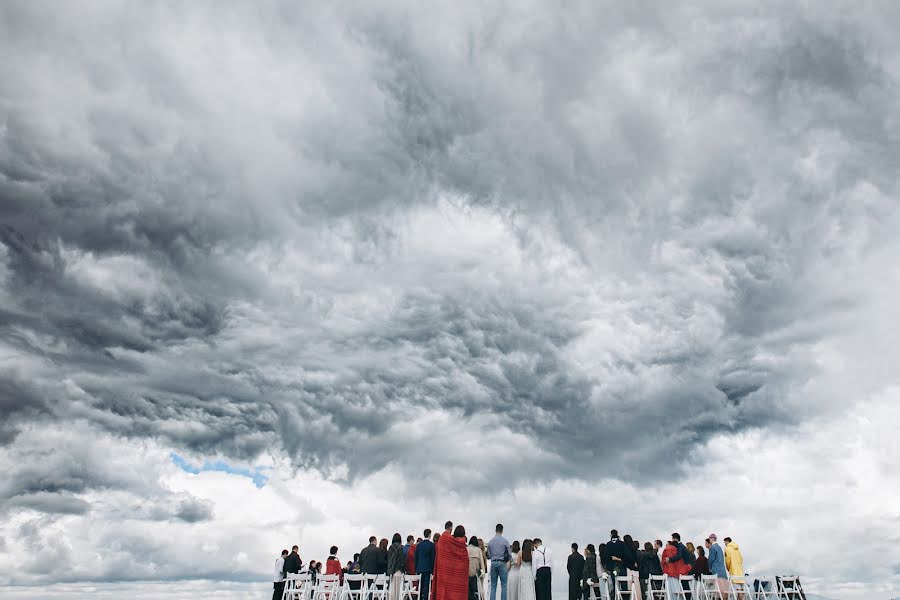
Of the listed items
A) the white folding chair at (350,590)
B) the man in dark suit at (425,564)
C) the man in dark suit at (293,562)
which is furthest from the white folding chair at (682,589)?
the man in dark suit at (293,562)

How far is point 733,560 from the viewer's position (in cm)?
2919

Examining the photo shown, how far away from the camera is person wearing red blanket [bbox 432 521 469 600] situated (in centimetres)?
2372

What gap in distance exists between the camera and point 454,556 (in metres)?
24.0

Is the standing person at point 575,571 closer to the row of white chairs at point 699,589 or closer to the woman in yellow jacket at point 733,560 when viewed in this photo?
the row of white chairs at point 699,589

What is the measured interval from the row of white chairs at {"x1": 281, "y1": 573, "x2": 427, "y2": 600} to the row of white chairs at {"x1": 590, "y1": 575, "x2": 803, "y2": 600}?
858 cm

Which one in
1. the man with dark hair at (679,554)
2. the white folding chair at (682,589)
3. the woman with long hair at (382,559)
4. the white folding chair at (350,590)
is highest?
the man with dark hair at (679,554)

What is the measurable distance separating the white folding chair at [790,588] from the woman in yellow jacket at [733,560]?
2.37 meters

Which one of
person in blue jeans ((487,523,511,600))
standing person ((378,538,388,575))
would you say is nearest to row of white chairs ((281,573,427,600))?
standing person ((378,538,388,575))

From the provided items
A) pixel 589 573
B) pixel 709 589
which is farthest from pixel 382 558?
pixel 709 589

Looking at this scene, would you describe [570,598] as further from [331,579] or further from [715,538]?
[331,579]

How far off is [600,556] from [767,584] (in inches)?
420

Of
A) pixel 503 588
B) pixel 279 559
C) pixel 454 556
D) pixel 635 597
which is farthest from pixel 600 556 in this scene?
pixel 279 559

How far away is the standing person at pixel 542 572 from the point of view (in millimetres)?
26067

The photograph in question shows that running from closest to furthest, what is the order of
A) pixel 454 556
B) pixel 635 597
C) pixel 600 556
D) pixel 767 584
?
pixel 454 556, pixel 635 597, pixel 600 556, pixel 767 584
